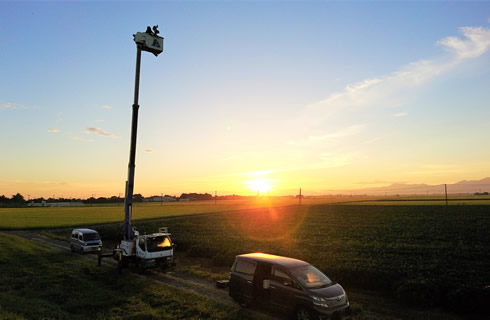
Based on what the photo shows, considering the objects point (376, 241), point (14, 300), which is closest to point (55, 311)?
point (14, 300)

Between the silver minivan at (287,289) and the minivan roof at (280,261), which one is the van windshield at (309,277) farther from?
the minivan roof at (280,261)

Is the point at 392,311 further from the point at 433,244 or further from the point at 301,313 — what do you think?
the point at 433,244

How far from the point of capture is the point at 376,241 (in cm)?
2650

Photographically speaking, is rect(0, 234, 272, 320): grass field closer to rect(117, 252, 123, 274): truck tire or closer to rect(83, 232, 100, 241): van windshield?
rect(117, 252, 123, 274): truck tire

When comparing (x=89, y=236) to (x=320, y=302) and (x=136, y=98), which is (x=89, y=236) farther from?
(x=320, y=302)

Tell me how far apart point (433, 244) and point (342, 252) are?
8.78 meters

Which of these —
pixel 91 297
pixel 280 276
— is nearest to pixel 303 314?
pixel 280 276

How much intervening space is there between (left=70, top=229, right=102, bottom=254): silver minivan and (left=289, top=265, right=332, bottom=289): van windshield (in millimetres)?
21481

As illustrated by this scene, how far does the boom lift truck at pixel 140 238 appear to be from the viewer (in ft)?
61.1

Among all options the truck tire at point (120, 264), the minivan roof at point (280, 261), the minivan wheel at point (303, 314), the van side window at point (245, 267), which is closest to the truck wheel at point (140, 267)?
the truck tire at point (120, 264)

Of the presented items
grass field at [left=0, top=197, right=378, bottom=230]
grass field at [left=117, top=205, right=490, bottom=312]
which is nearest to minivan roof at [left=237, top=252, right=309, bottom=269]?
grass field at [left=117, top=205, right=490, bottom=312]

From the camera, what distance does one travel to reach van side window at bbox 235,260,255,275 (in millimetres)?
12602

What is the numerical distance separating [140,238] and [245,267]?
29.5 ft

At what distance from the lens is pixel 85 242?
26.9 m
